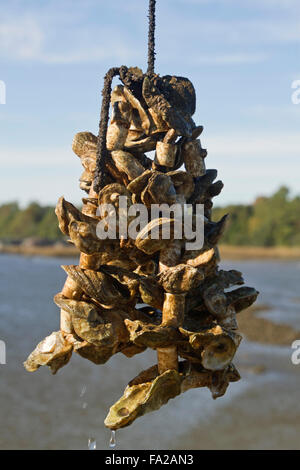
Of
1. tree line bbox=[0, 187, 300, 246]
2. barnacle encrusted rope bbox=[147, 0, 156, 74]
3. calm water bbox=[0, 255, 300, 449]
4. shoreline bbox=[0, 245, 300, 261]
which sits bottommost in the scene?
shoreline bbox=[0, 245, 300, 261]

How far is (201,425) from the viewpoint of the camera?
10422mm

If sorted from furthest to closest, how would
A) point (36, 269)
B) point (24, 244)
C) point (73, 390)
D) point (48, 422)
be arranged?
point (24, 244)
point (36, 269)
point (73, 390)
point (48, 422)

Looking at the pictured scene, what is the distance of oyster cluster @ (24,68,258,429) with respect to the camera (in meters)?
1.18

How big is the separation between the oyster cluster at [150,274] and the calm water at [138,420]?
751 centimetres

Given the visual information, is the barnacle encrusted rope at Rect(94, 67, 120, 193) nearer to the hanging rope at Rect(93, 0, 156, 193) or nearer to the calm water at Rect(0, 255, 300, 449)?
the hanging rope at Rect(93, 0, 156, 193)

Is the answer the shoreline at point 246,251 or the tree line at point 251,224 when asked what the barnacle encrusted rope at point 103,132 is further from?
the shoreline at point 246,251

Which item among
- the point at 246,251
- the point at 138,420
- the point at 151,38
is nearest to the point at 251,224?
the point at 246,251

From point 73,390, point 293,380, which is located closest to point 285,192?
point 293,380

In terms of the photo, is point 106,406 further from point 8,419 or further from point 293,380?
point 293,380

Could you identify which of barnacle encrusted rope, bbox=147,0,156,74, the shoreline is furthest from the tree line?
barnacle encrusted rope, bbox=147,0,156,74

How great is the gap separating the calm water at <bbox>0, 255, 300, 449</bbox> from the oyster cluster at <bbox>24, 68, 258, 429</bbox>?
24.6 ft

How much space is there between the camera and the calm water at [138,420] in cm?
970

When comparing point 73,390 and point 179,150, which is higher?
point 179,150
